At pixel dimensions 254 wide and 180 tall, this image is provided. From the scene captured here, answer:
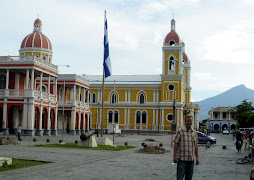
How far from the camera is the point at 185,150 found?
8.49 m

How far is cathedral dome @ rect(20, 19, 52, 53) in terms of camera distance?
54.4 meters

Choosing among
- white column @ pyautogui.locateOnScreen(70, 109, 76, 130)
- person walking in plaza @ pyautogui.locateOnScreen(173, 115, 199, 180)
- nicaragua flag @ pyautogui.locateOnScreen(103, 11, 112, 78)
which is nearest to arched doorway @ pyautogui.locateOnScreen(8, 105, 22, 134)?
white column @ pyautogui.locateOnScreen(70, 109, 76, 130)

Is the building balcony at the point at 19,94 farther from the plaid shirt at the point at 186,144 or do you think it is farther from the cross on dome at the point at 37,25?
the plaid shirt at the point at 186,144

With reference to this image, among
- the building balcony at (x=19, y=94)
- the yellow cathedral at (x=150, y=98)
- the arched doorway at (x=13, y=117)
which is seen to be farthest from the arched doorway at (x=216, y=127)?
the building balcony at (x=19, y=94)

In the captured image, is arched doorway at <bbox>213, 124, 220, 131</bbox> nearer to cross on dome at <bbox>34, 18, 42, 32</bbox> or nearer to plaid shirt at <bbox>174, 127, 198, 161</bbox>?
cross on dome at <bbox>34, 18, 42, 32</bbox>

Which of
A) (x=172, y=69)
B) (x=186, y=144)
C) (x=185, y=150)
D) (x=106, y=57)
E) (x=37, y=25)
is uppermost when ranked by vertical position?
(x=37, y=25)

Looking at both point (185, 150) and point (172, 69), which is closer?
point (185, 150)

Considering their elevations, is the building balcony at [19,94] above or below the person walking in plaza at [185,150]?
above

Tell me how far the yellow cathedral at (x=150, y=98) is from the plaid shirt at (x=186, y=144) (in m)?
56.5

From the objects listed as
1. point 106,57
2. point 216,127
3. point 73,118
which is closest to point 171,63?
point 73,118

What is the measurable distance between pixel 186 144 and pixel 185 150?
14 cm

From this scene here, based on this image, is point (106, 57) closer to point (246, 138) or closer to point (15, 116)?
point (246, 138)

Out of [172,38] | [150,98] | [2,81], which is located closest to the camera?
[2,81]

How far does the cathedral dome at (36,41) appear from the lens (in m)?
54.4
